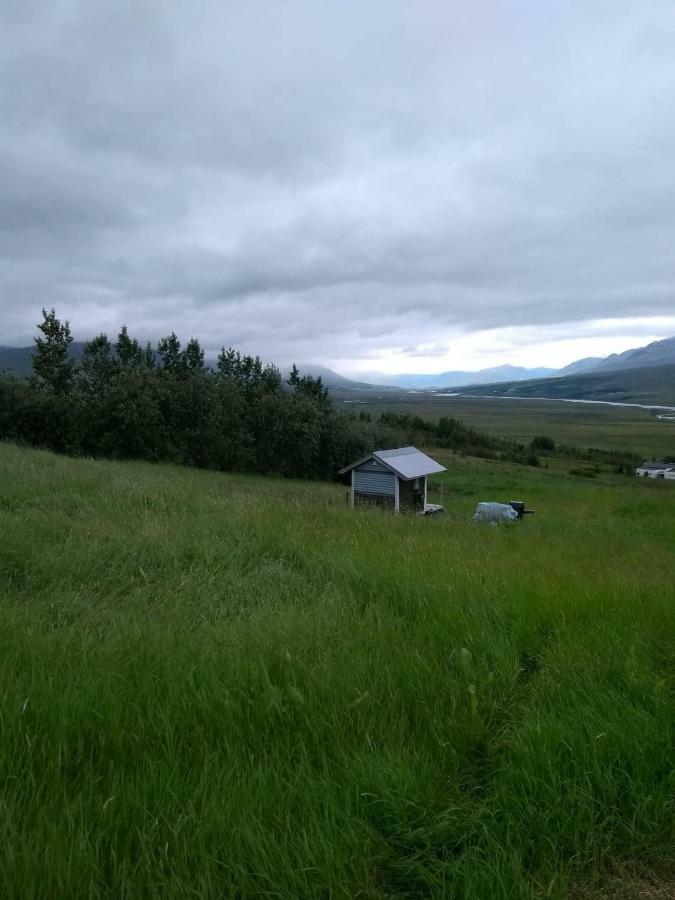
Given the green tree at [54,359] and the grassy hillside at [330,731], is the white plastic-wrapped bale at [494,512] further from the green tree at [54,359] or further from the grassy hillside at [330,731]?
the green tree at [54,359]

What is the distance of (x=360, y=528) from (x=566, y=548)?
9.70 feet

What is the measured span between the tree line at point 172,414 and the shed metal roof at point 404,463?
21101 mm

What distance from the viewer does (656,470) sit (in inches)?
2468

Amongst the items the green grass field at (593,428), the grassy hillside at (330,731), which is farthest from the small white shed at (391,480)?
the green grass field at (593,428)

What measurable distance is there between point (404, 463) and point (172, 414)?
2457 centimetres

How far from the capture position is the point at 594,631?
3.94m

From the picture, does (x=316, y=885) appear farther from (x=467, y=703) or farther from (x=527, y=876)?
(x=467, y=703)

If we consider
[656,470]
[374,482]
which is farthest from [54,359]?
[656,470]

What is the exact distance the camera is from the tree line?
1538 inches

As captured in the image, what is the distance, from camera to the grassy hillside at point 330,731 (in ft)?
6.64

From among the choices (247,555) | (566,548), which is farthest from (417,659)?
(566,548)

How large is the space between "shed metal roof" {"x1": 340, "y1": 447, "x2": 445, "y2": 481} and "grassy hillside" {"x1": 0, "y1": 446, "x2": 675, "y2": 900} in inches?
738

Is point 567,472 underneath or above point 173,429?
underneath

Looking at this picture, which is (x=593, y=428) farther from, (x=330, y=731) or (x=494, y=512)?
(x=330, y=731)
